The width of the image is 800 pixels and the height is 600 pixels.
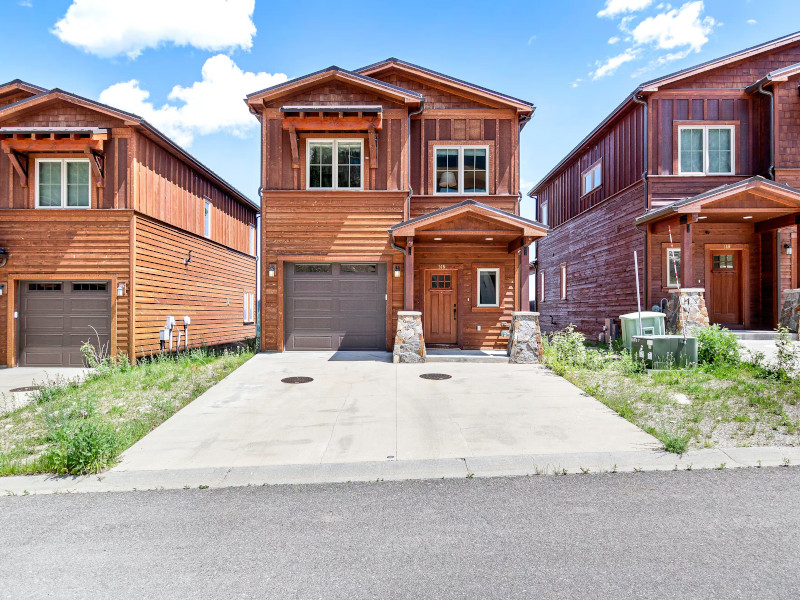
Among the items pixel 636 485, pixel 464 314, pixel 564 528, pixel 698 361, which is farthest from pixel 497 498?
pixel 464 314

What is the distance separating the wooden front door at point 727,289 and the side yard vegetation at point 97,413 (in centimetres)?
1396

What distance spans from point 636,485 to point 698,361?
6.25 metres

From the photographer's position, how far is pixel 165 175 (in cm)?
1343

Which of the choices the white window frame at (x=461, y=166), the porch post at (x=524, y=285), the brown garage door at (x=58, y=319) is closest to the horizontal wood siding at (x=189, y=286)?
the brown garage door at (x=58, y=319)

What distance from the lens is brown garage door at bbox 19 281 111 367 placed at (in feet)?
39.0

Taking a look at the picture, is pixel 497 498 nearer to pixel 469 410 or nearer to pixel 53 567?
pixel 469 410

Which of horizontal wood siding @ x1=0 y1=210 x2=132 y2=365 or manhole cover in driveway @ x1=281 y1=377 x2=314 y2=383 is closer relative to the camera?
manhole cover in driveway @ x1=281 y1=377 x2=314 y2=383

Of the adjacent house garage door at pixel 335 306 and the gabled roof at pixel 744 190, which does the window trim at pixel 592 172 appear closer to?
the gabled roof at pixel 744 190

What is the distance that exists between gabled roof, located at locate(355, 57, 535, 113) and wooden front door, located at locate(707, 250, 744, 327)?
7.59 metres

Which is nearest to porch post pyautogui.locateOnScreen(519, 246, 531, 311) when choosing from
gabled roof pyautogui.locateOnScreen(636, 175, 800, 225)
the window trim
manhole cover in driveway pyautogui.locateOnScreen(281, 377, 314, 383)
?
gabled roof pyautogui.locateOnScreen(636, 175, 800, 225)

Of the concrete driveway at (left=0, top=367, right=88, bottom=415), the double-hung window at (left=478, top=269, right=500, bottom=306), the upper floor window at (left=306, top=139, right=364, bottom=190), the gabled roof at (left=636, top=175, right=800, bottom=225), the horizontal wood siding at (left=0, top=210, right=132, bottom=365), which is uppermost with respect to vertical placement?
the upper floor window at (left=306, top=139, right=364, bottom=190)

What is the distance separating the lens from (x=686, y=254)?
11312mm

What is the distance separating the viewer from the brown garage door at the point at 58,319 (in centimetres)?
1188

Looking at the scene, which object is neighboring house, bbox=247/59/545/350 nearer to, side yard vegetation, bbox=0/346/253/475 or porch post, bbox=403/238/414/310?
porch post, bbox=403/238/414/310
